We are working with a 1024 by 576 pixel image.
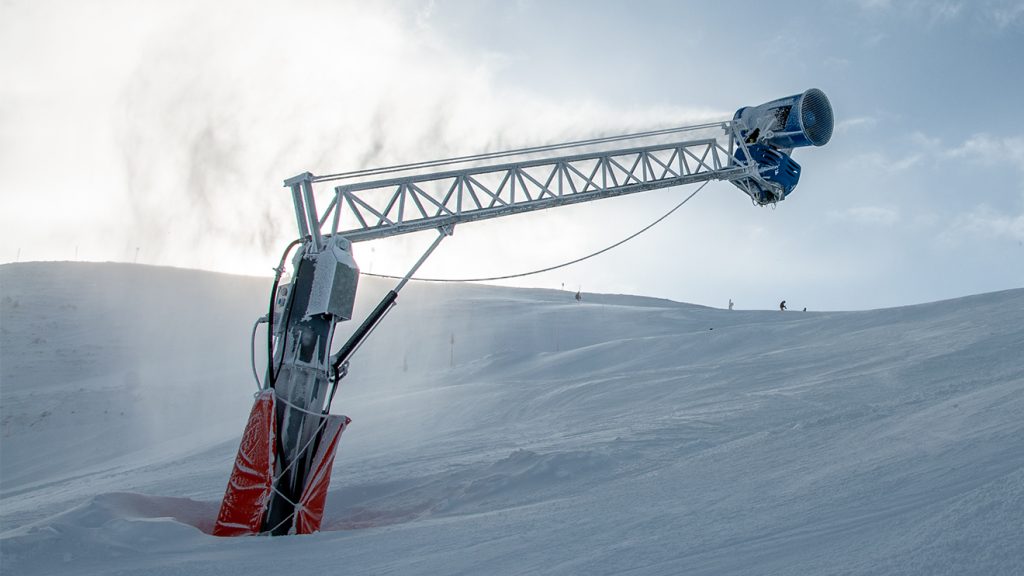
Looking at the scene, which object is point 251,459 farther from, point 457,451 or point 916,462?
point 916,462

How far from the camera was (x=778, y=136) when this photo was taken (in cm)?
1299

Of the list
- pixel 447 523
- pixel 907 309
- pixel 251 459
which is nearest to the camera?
pixel 447 523

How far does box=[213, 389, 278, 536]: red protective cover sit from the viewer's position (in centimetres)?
767

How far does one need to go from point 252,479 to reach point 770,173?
9.72 meters

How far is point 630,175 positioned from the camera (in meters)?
11.7

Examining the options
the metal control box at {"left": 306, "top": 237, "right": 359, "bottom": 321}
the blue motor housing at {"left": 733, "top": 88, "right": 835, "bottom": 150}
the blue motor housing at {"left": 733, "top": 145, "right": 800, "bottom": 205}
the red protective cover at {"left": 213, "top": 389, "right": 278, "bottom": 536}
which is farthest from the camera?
the blue motor housing at {"left": 733, "top": 145, "right": 800, "bottom": 205}

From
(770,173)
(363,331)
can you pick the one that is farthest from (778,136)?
(363,331)

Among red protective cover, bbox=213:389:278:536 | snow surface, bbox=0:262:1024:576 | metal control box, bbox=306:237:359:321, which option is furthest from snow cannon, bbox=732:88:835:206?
red protective cover, bbox=213:389:278:536

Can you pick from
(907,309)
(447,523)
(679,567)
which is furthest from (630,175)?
(907,309)

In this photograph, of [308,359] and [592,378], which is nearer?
[308,359]

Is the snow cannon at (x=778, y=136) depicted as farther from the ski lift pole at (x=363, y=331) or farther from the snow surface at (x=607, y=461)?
the ski lift pole at (x=363, y=331)

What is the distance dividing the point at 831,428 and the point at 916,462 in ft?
8.96

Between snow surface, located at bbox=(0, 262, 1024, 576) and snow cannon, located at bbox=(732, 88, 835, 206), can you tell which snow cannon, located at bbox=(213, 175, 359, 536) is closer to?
snow surface, located at bbox=(0, 262, 1024, 576)

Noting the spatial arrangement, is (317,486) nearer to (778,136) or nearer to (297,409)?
(297,409)
